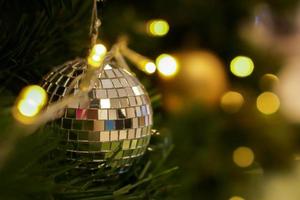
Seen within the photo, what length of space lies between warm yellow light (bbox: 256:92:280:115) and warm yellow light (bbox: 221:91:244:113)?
0.14 feet

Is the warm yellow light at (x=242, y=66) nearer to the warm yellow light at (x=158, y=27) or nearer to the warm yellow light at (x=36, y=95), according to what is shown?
the warm yellow light at (x=158, y=27)

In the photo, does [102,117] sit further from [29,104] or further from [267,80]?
[267,80]

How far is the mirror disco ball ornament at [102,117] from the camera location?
19.1 inches

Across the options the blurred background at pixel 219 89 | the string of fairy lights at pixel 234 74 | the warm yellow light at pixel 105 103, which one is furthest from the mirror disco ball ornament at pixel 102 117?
the blurred background at pixel 219 89

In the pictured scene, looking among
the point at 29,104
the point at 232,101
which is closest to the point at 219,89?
the point at 232,101

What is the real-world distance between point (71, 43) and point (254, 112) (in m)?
0.59

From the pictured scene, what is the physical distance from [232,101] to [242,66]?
0.08 meters

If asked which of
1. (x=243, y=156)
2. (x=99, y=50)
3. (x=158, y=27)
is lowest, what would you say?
(x=243, y=156)

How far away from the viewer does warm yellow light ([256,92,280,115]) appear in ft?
3.69

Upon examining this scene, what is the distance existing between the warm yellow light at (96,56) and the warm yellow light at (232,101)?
0.61 metres

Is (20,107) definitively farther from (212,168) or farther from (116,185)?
(212,168)

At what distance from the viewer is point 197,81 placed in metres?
Result: 1.11

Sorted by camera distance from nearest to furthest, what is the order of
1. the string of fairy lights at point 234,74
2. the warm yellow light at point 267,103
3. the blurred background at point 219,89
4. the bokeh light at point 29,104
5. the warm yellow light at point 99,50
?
the bokeh light at point 29,104, the warm yellow light at point 99,50, the string of fairy lights at point 234,74, the blurred background at point 219,89, the warm yellow light at point 267,103

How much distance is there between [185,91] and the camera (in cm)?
110
